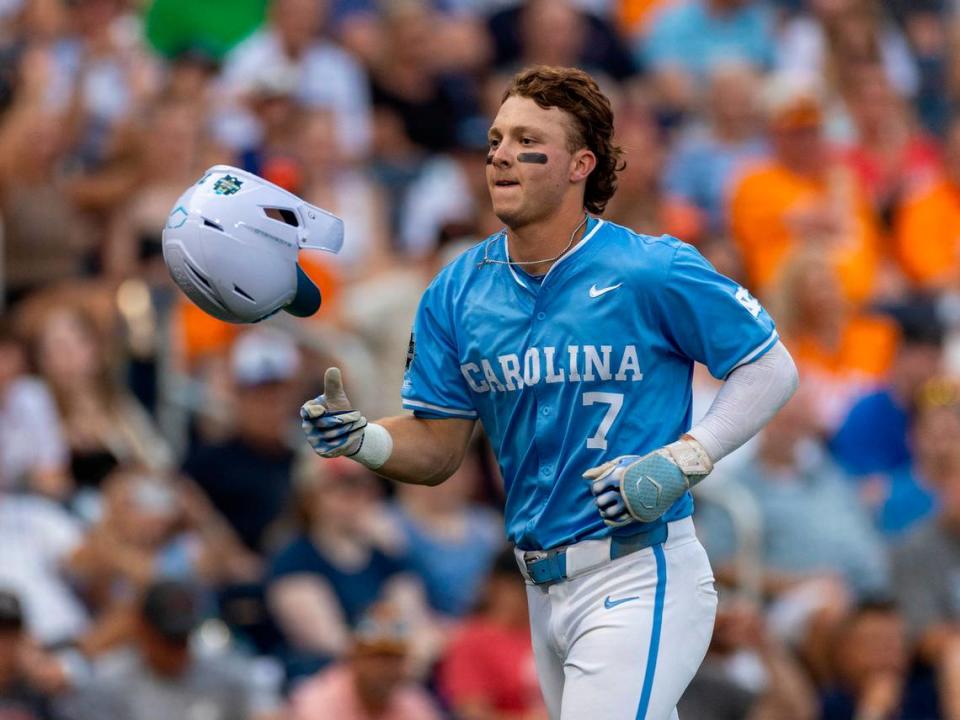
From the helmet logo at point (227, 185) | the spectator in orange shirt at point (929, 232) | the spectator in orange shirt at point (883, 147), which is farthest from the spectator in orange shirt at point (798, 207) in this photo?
the helmet logo at point (227, 185)

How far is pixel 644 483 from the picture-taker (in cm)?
526

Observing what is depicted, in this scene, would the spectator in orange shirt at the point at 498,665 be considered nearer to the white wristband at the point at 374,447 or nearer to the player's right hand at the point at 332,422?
the white wristband at the point at 374,447

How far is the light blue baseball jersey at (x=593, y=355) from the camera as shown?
5559 millimetres

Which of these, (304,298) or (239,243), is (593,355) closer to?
(304,298)

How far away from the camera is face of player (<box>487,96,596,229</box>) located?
5.66 meters

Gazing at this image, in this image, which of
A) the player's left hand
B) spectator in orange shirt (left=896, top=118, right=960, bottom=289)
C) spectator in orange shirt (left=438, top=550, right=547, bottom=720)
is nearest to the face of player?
the player's left hand

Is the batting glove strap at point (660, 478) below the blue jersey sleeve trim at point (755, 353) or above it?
below

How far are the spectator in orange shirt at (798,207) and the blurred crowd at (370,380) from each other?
0.02m

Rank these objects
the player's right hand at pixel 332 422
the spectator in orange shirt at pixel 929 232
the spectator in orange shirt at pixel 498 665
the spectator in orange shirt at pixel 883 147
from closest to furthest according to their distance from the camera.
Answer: the player's right hand at pixel 332 422 → the spectator in orange shirt at pixel 498 665 → the spectator in orange shirt at pixel 929 232 → the spectator in orange shirt at pixel 883 147

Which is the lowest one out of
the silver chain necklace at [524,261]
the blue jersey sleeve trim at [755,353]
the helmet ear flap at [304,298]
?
the blue jersey sleeve trim at [755,353]

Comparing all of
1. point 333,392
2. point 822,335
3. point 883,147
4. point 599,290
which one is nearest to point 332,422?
point 333,392

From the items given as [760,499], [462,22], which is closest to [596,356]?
[760,499]

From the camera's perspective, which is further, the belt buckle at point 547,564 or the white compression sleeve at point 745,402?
the belt buckle at point 547,564

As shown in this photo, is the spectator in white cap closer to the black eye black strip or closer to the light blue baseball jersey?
the light blue baseball jersey
